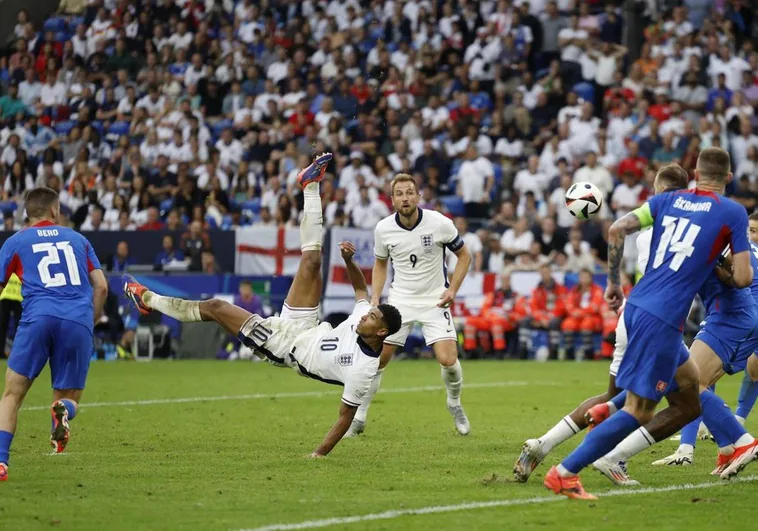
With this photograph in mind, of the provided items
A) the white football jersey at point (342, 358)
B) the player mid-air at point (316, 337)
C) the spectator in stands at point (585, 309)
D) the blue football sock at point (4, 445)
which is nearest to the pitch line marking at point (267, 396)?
the spectator in stands at point (585, 309)

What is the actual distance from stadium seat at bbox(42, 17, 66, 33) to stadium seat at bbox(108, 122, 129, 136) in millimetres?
5354

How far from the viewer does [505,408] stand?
15938mm

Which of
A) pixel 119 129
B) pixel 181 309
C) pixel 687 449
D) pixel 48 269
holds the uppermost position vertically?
pixel 119 129

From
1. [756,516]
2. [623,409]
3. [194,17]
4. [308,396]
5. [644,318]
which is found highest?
[194,17]

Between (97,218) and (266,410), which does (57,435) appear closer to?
(266,410)

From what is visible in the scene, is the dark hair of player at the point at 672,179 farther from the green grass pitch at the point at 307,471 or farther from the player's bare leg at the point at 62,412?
the player's bare leg at the point at 62,412

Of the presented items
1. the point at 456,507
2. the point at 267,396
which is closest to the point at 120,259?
the point at 267,396

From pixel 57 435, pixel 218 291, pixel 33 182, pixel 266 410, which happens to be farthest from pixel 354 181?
pixel 57 435

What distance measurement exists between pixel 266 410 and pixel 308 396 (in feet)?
6.90

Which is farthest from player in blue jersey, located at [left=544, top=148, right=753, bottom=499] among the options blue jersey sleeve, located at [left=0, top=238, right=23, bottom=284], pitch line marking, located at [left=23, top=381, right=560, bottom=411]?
pitch line marking, located at [left=23, top=381, right=560, bottom=411]

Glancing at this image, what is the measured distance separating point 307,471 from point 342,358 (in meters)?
1.11

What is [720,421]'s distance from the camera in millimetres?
9688

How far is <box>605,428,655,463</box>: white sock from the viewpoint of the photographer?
353 inches

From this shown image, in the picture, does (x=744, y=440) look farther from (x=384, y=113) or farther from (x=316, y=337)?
(x=384, y=113)
